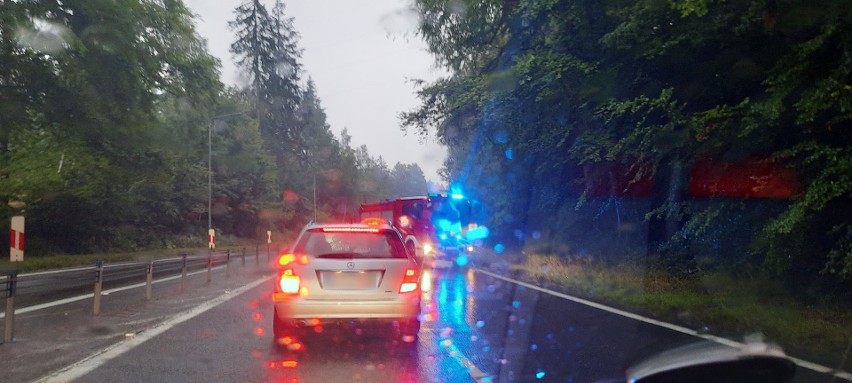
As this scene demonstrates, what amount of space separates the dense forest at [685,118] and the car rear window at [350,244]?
5.33 meters

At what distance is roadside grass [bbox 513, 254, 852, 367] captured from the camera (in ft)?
27.4

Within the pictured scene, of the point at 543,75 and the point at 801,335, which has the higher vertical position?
the point at 543,75

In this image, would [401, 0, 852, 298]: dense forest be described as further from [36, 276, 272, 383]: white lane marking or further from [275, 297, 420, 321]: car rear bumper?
[36, 276, 272, 383]: white lane marking

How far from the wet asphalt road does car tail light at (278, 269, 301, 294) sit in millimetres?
697

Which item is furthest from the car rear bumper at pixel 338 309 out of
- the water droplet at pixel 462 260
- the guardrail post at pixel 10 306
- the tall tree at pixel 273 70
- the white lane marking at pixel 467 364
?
the tall tree at pixel 273 70

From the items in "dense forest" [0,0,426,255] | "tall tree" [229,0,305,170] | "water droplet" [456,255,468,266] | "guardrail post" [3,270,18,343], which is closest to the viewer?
"guardrail post" [3,270,18,343]

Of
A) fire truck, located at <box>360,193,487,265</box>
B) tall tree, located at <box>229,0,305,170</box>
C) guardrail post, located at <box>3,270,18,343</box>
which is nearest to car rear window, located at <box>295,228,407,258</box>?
guardrail post, located at <box>3,270,18,343</box>

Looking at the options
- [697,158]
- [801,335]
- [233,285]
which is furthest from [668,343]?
[233,285]

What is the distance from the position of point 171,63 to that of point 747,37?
23.5m

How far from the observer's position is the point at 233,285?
60.0ft

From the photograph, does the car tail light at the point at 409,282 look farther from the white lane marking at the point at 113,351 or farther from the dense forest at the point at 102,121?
the dense forest at the point at 102,121

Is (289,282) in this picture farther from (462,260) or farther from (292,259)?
(462,260)

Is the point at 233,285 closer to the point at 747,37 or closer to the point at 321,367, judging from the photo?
the point at 321,367

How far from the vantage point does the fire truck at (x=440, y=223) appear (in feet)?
97.7
